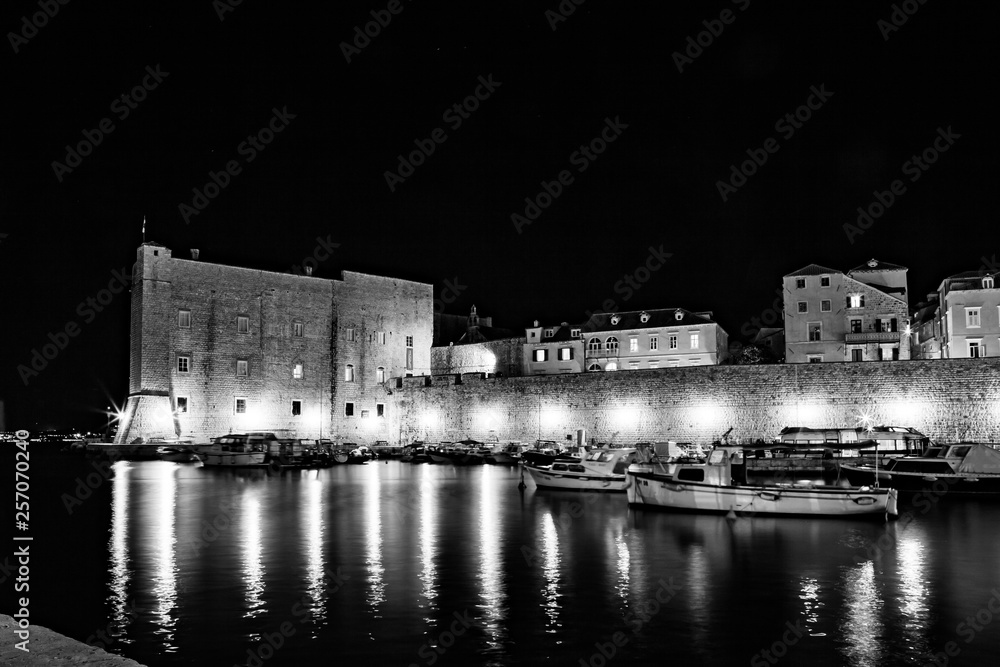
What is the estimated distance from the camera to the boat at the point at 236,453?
34.4 metres

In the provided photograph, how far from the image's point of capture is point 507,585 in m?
10.8

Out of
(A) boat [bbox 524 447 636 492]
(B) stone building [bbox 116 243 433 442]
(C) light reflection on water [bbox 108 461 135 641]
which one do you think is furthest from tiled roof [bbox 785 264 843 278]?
(C) light reflection on water [bbox 108 461 135 641]

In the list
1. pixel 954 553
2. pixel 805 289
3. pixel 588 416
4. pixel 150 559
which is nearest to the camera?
pixel 150 559

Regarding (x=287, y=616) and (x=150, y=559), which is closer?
(x=287, y=616)

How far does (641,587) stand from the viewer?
10742 millimetres

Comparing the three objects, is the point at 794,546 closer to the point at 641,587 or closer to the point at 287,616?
the point at 641,587

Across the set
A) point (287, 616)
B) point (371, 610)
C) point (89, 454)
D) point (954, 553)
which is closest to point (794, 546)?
point (954, 553)

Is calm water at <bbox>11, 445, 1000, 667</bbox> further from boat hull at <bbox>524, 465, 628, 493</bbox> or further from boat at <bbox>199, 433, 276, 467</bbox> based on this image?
boat at <bbox>199, 433, 276, 467</bbox>

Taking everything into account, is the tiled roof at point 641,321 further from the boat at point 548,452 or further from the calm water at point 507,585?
the calm water at point 507,585

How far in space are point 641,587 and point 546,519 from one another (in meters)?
6.71

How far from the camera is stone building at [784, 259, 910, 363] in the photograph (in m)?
41.2

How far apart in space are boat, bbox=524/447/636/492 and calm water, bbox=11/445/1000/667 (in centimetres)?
412

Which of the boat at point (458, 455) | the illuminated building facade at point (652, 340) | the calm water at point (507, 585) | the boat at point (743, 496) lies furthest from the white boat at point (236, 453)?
the boat at point (743, 496)

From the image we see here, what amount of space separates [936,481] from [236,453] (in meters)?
25.5
